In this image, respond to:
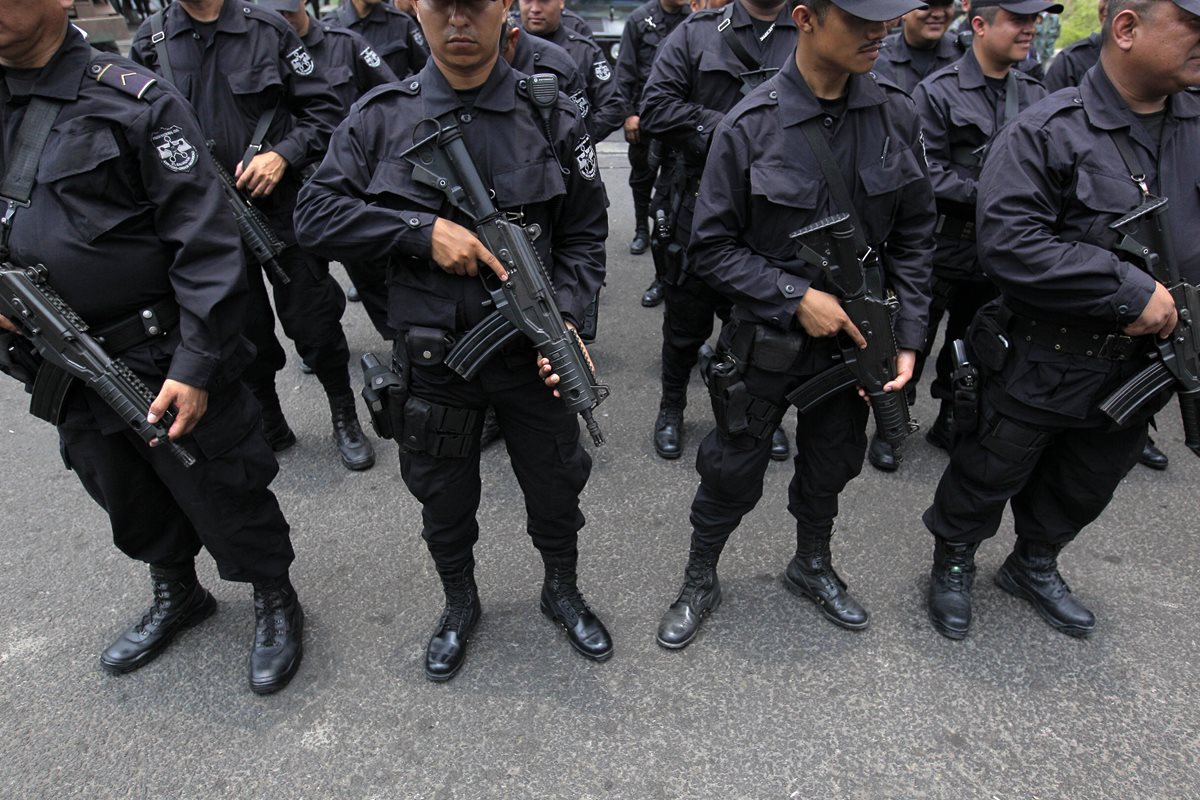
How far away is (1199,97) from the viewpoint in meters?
2.21

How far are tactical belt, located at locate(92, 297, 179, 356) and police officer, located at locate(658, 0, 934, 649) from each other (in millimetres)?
1492

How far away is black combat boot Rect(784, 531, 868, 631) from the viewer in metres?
2.63

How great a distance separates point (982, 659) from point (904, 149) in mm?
1687

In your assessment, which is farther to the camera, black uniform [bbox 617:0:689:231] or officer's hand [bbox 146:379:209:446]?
black uniform [bbox 617:0:689:231]

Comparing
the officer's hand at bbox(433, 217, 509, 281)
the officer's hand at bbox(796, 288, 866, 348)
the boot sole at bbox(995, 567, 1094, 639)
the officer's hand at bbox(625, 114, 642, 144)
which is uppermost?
the officer's hand at bbox(433, 217, 509, 281)

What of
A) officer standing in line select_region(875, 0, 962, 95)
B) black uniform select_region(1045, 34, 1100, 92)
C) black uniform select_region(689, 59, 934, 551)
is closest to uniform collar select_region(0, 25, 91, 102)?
black uniform select_region(689, 59, 934, 551)

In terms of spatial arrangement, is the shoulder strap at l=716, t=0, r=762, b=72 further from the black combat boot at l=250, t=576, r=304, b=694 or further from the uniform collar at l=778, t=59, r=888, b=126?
the black combat boot at l=250, t=576, r=304, b=694

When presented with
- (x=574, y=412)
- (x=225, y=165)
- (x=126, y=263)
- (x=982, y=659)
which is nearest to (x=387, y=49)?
(x=225, y=165)

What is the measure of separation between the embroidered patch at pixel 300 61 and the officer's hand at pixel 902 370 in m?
2.66

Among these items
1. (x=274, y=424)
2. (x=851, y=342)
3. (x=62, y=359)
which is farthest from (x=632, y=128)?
(x=62, y=359)

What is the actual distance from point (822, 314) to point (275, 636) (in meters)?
2.03

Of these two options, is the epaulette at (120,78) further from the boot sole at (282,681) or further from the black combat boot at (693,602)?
the black combat boot at (693,602)

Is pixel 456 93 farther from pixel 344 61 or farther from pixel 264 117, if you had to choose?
pixel 344 61

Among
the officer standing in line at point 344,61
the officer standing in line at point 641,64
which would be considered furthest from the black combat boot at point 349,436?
the officer standing in line at point 641,64
